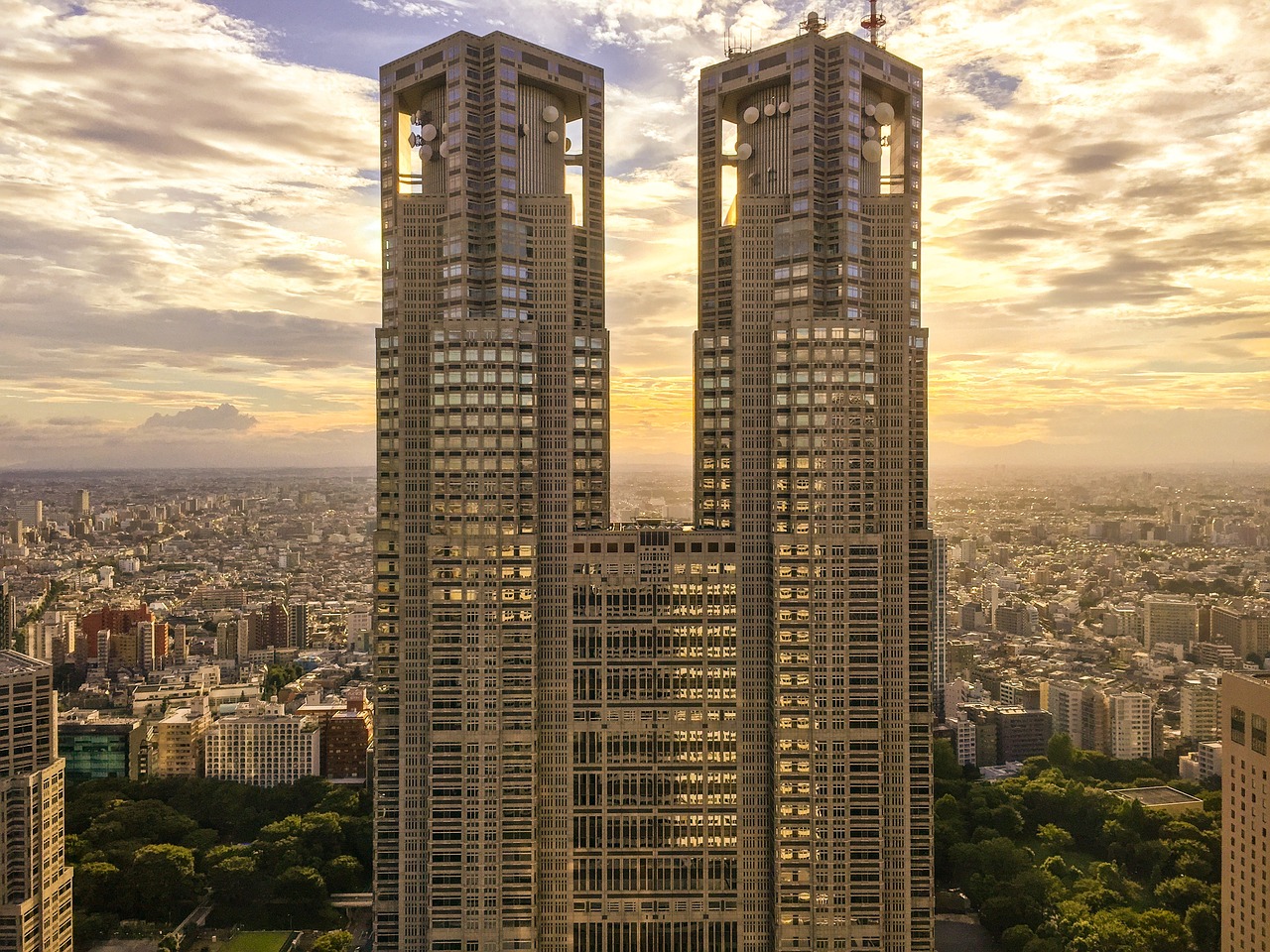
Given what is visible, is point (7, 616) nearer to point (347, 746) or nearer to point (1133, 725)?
point (347, 746)

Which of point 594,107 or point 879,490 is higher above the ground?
point 594,107

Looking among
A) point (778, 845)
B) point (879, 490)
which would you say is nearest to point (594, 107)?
point (879, 490)

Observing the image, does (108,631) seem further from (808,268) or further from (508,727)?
(808,268)

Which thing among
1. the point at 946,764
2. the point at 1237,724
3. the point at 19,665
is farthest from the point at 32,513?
the point at 1237,724

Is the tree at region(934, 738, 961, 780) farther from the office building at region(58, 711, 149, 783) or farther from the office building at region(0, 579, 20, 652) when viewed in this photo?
the office building at region(0, 579, 20, 652)

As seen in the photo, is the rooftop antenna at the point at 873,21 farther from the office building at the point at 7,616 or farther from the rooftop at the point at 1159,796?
the office building at the point at 7,616

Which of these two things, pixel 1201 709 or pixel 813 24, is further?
pixel 1201 709
